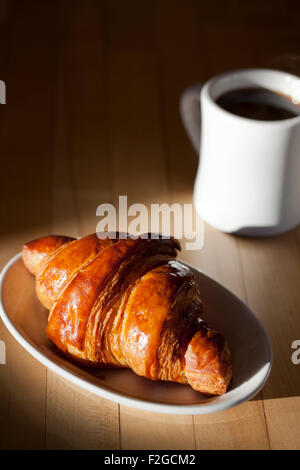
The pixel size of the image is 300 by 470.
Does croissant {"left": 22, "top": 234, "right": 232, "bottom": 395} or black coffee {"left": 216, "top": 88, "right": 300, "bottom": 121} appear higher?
black coffee {"left": 216, "top": 88, "right": 300, "bottom": 121}

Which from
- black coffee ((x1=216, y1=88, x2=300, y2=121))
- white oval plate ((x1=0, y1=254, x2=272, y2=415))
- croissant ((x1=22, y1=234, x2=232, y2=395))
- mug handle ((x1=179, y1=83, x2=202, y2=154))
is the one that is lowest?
white oval plate ((x1=0, y1=254, x2=272, y2=415))

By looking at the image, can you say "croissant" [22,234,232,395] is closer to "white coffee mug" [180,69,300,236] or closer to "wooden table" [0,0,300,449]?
"wooden table" [0,0,300,449]

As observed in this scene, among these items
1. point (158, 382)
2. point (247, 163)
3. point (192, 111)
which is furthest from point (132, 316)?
point (192, 111)

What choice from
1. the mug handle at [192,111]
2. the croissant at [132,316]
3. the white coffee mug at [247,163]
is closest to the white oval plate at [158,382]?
the croissant at [132,316]

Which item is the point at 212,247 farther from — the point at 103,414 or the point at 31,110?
the point at 31,110

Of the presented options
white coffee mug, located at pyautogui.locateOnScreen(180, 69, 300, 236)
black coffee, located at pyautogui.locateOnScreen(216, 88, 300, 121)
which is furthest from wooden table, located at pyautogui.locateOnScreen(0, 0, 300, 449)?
black coffee, located at pyautogui.locateOnScreen(216, 88, 300, 121)

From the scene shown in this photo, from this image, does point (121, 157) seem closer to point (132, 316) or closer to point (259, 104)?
point (259, 104)
